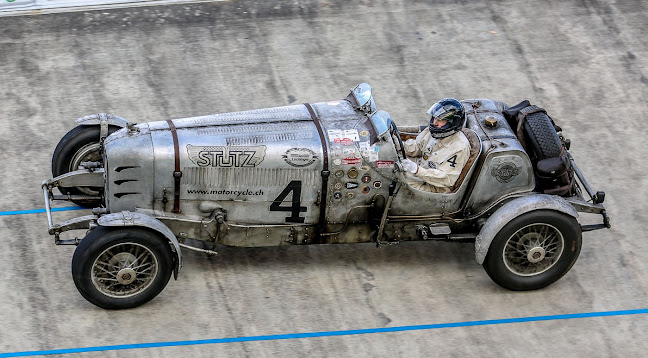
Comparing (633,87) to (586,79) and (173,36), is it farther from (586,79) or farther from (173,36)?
(173,36)

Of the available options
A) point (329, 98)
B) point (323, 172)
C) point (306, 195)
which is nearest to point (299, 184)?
point (306, 195)

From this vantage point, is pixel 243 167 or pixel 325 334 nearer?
pixel 325 334

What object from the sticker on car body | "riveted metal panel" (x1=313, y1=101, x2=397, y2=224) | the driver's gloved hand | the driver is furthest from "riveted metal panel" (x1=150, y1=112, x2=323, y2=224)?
the driver

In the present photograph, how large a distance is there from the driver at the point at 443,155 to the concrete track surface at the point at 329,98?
0.98m

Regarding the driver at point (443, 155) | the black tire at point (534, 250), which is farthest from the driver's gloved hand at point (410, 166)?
the black tire at point (534, 250)

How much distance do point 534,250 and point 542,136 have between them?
1.10m

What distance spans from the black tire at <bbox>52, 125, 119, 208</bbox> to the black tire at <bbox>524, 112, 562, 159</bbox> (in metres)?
4.04

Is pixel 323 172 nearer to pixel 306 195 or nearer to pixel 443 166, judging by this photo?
pixel 306 195

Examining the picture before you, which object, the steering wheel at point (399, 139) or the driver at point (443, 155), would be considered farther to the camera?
the steering wheel at point (399, 139)

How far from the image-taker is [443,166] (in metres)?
9.89

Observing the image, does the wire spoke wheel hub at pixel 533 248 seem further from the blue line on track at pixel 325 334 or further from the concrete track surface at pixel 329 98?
the blue line on track at pixel 325 334

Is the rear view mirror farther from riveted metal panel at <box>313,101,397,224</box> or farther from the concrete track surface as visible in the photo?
the concrete track surface

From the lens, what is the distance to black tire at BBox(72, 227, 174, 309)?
9164 mm

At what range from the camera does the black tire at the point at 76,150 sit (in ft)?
34.9
